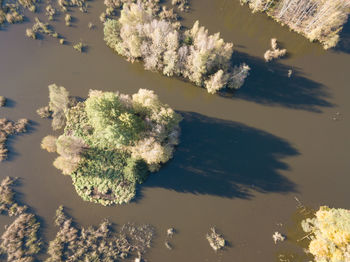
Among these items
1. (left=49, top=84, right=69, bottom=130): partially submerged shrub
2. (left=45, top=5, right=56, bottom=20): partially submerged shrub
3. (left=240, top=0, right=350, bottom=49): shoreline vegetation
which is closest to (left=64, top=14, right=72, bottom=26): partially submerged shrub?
(left=45, top=5, right=56, bottom=20): partially submerged shrub

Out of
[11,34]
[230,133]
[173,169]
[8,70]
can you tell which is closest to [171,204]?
[173,169]

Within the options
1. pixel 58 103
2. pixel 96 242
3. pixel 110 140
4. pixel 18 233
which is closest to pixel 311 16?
pixel 110 140

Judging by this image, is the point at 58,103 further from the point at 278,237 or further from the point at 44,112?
the point at 278,237

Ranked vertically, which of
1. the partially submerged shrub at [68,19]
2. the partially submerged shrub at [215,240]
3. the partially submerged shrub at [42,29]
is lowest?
the partially submerged shrub at [215,240]

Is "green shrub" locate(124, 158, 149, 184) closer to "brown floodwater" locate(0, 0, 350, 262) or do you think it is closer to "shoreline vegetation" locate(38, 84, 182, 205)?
"shoreline vegetation" locate(38, 84, 182, 205)

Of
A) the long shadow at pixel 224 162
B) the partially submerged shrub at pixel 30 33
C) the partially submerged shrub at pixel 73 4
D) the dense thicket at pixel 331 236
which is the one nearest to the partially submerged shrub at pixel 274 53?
the long shadow at pixel 224 162

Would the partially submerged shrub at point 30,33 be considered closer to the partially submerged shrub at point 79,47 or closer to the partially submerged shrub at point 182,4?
the partially submerged shrub at point 79,47
